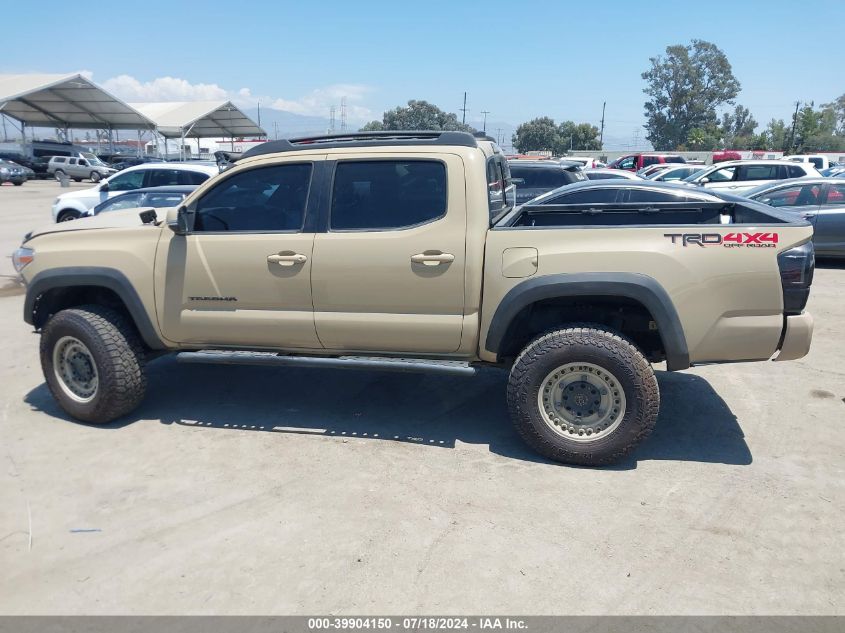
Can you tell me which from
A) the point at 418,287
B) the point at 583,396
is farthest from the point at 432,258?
the point at 583,396

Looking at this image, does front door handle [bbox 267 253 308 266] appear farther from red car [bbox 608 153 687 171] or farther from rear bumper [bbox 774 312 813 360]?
red car [bbox 608 153 687 171]

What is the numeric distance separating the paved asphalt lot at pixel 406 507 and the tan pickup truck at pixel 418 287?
17.8 inches

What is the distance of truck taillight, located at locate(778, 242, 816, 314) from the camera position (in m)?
3.84

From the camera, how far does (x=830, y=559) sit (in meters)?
3.25

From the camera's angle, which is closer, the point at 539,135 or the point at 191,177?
the point at 191,177

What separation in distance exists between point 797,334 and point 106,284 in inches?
181

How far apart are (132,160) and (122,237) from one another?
5153cm

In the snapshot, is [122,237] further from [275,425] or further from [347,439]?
[347,439]

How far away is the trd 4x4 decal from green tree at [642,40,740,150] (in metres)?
112

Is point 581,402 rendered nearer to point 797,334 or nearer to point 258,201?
point 797,334

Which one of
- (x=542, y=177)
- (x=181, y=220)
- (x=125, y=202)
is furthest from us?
(x=542, y=177)

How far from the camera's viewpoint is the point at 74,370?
4.98 meters

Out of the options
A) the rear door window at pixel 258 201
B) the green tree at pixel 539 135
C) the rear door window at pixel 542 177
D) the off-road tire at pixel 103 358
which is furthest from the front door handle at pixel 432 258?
the green tree at pixel 539 135
